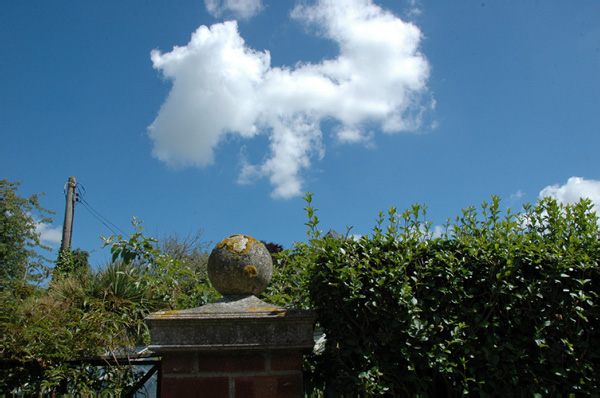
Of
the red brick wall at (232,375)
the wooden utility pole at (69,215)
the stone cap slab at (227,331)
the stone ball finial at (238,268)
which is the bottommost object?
the red brick wall at (232,375)

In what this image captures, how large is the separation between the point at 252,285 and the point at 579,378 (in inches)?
103

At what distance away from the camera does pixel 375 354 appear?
3230 millimetres

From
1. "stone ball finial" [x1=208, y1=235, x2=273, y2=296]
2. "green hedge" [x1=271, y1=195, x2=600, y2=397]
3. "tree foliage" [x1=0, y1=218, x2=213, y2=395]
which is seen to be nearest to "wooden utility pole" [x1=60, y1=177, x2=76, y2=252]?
"tree foliage" [x1=0, y1=218, x2=213, y2=395]

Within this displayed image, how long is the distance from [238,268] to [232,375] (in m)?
0.75

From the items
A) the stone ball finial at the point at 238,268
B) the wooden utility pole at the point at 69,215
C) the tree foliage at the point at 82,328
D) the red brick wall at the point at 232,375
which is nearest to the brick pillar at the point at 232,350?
the red brick wall at the point at 232,375

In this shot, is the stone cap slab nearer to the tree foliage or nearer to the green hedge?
the green hedge

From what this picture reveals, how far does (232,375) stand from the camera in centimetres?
296

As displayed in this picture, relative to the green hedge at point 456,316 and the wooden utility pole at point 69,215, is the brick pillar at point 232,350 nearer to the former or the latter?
the green hedge at point 456,316

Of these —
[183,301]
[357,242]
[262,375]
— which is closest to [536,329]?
[357,242]

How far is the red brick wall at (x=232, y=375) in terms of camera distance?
9.64 ft

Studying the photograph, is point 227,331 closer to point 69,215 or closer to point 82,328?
point 82,328

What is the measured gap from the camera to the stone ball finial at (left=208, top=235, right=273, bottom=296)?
3.25 metres

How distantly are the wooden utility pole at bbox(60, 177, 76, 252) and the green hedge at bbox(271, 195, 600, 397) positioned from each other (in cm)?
1634

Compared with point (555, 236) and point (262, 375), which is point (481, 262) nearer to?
point (555, 236)
